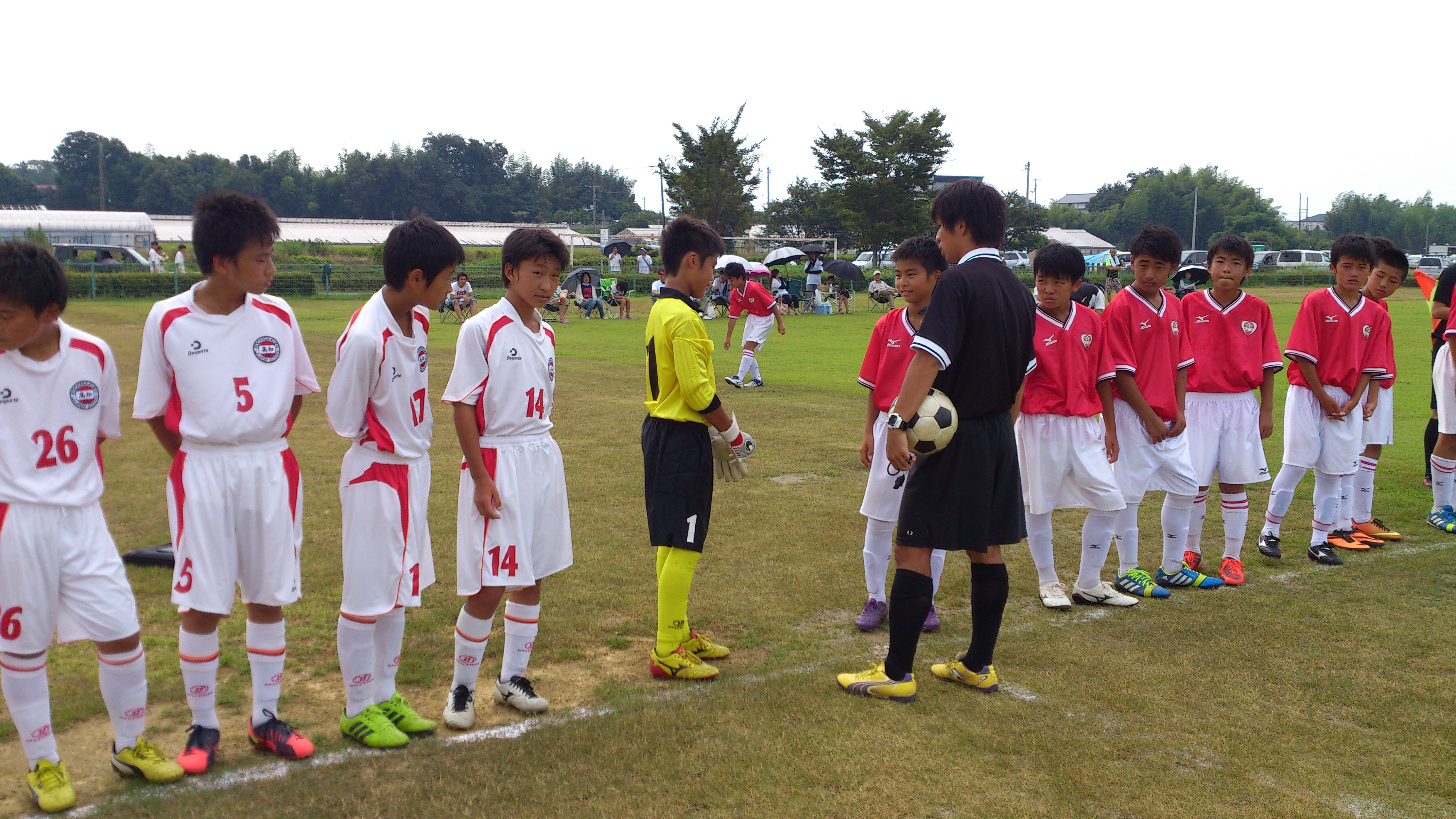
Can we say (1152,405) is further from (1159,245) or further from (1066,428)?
(1159,245)

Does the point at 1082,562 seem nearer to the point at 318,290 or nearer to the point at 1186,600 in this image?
the point at 1186,600

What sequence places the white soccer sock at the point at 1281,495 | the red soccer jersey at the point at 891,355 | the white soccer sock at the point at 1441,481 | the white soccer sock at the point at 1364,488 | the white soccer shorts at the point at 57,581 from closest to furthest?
the white soccer shorts at the point at 57,581, the red soccer jersey at the point at 891,355, the white soccer sock at the point at 1281,495, the white soccer sock at the point at 1364,488, the white soccer sock at the point at 1441,481

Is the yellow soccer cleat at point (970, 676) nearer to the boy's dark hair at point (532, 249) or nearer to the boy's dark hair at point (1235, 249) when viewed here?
the boy's dark hair at point (532, 249)

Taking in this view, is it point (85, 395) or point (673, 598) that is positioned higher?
point (85, 395)

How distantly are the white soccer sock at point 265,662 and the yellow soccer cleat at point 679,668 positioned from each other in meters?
1.58

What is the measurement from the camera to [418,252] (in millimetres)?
3594

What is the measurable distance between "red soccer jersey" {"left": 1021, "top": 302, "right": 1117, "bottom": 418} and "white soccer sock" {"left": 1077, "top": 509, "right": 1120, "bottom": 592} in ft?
1.95

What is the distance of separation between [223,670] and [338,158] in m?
92.7

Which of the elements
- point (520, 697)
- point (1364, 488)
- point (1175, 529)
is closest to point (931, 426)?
point (520, 697)

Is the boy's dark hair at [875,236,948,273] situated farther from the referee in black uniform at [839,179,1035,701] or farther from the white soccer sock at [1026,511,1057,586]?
the white soccer sock at [1026,511,1057,586]

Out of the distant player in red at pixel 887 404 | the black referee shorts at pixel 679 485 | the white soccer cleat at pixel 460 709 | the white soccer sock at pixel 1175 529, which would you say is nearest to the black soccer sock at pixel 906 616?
the distant player in red at pixel 887 404

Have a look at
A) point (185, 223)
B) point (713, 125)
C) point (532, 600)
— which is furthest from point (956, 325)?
point (185, 223)

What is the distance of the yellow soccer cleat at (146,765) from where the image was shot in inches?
129

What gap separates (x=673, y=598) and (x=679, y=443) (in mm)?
711
